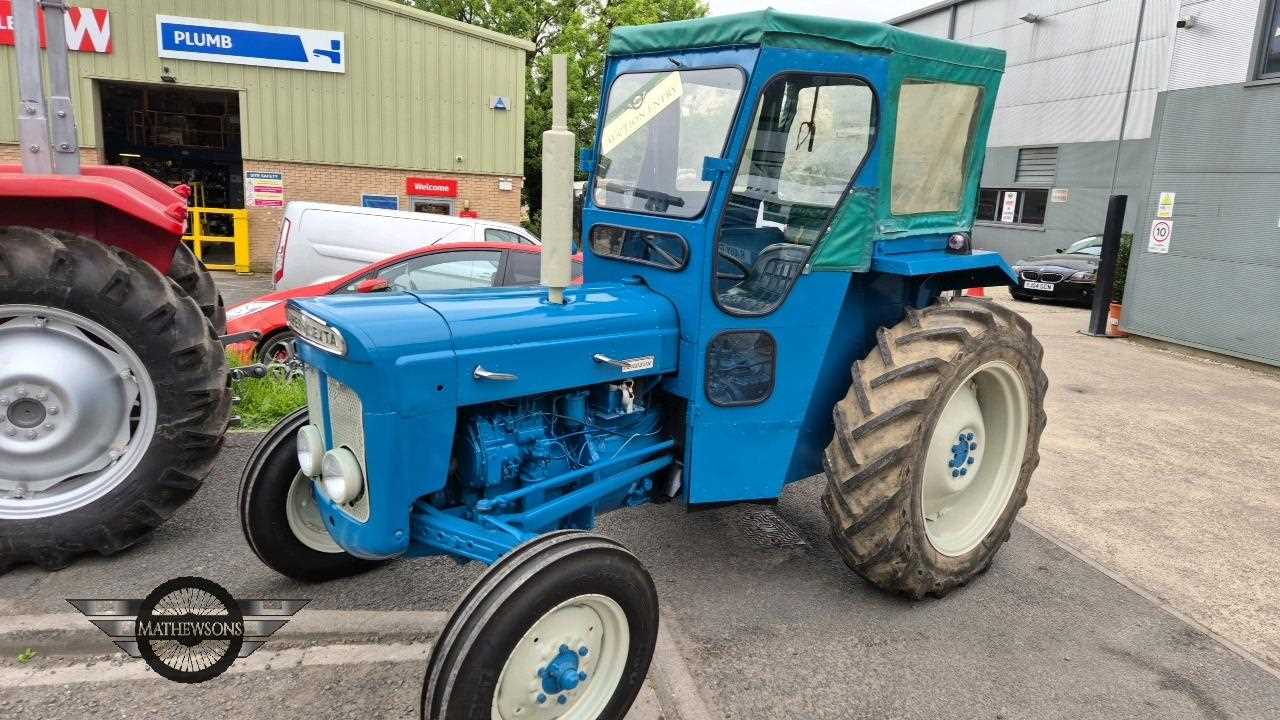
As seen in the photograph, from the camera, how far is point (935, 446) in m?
3.86

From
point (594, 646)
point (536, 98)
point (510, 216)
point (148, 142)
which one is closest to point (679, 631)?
point (594, 646)

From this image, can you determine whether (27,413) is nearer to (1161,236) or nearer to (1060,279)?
(1161,236)

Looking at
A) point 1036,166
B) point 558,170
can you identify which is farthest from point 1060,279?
point 558,170

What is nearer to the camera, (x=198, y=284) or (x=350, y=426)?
(x=350, y=426)

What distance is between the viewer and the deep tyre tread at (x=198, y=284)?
4949mm

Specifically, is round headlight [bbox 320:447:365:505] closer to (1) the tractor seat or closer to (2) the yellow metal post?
(1) the tractor seat

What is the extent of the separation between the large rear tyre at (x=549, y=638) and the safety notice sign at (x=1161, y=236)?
35.7ft

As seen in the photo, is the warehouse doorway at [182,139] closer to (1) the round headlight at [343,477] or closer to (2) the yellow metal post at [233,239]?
(2) the yellow metal post at [233,239]

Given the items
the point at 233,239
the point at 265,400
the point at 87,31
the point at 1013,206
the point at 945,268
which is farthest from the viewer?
the point at 1013,206

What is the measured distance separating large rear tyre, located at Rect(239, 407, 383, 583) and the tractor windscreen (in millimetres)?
1700

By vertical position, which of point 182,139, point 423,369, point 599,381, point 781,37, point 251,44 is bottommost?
point 599,381

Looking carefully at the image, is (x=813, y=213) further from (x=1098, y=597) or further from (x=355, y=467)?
(x=1098, y=597)

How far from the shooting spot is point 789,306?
3516 mm

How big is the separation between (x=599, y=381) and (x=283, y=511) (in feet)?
4.93
